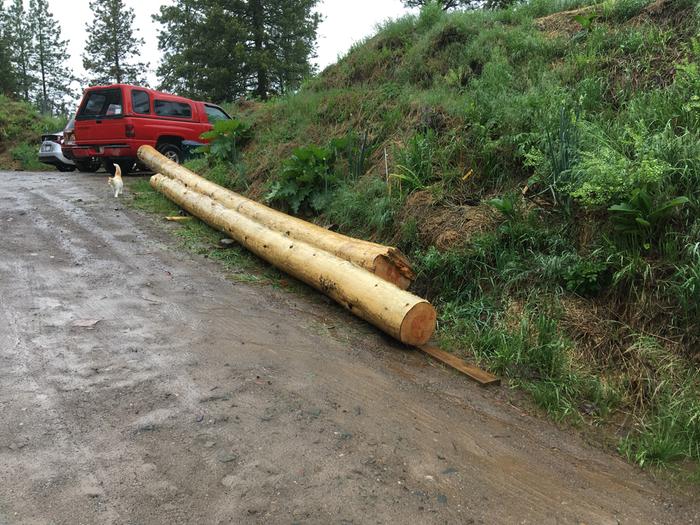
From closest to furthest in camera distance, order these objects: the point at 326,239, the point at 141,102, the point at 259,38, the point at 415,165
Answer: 1. the point at 326,239
2. the point at 415,165
3. the point at 141,102
4. the point at 259,38

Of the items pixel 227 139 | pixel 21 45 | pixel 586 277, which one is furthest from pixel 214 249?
pixel 21 45

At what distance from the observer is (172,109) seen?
1309 centimetres

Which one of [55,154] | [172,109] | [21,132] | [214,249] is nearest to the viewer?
[214,249]

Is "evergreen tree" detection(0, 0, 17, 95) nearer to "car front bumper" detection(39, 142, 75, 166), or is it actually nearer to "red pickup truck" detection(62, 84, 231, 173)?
"car front bumper" detection(39, 142, 75, 166)

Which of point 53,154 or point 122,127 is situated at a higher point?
point 122,127

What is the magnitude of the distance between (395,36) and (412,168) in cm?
534

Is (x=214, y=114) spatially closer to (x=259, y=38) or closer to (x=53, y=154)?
(x=53, y=154)

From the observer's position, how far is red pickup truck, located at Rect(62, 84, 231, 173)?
12055 millimetres

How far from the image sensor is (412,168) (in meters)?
6.60

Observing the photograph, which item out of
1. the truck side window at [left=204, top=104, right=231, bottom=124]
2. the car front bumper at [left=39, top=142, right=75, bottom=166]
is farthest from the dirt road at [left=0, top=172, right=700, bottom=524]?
the car front bumper at [left=39, top=142, right=75, bottom=166]

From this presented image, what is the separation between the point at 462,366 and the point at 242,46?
2570 centimetres

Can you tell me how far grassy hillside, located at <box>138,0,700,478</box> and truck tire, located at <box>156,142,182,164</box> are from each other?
4201 mm

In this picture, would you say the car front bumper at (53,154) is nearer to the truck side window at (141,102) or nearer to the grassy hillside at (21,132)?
the grassy hillside at (21,132)

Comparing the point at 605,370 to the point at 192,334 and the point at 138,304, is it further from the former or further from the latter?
the point at 138,304
